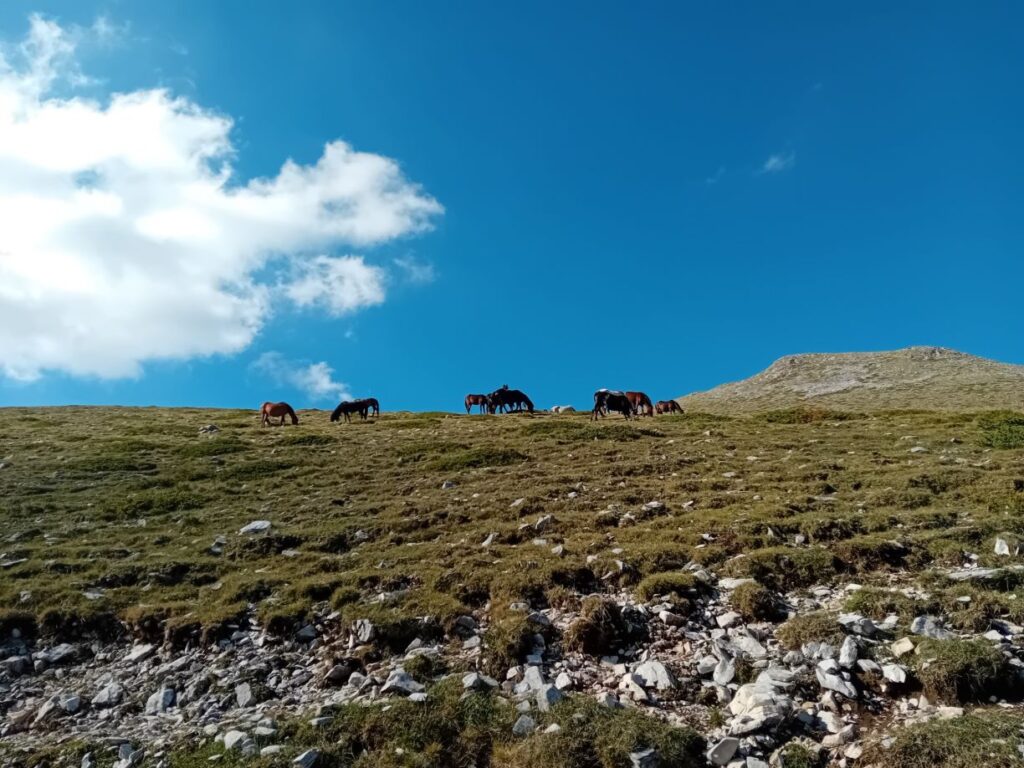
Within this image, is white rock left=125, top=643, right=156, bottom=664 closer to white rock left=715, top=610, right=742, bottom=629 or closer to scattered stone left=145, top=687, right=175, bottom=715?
scattered stone left=145, top=687, right=175, bottom=715

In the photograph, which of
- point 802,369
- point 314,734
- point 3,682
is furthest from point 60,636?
point 802,369

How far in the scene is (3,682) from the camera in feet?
30.4

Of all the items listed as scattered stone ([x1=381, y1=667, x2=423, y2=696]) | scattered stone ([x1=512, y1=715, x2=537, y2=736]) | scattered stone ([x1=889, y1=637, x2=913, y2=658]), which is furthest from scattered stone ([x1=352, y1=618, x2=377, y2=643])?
scattered stone ([x1=889, y1=637, x2=913, y2=658])

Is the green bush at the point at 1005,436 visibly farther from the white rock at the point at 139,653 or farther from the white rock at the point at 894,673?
the white rock at the point at 139,653

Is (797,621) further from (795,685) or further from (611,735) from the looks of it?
(611,735)

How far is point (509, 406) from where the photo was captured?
50969 millimetres

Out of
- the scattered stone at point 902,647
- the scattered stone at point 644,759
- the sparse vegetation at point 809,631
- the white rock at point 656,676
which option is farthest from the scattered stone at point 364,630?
the scattered stone at point 902,647

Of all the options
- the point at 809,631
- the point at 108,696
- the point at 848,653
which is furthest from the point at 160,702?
the point at 848,653

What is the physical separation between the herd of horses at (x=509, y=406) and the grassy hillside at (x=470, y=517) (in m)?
13.5

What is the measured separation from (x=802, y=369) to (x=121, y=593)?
8445 centimetres

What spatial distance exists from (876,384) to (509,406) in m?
41.8

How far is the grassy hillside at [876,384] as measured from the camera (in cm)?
5403

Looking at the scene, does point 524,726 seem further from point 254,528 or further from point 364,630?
point 254,528

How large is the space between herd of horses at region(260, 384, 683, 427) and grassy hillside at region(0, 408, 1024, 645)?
13481 millimetres
